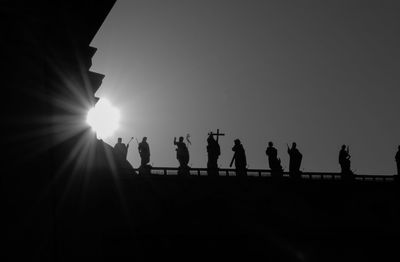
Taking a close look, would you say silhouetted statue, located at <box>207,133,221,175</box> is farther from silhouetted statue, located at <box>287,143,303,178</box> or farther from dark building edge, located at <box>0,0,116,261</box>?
dark building edge, located at <box>0,0,116,261</box>

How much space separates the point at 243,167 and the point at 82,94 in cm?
1157

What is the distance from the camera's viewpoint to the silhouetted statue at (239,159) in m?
22.5

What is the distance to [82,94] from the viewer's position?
11.9m

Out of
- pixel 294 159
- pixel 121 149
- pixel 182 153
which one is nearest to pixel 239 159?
pixel 182 153

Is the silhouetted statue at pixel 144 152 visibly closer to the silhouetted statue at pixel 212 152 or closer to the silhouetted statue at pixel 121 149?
the silhouetted statue at pixel 121 149

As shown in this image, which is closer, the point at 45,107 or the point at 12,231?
the point at 12,231

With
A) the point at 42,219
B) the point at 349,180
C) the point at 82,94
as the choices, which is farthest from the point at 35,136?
the point at 349,180

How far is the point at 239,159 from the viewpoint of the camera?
2256cm

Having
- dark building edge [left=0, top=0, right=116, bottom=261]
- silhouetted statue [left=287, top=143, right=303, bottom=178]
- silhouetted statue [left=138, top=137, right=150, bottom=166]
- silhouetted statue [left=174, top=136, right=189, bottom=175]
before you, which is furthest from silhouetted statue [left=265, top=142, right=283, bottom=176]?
dark building edge [left=0, top=0, right=116, bottom=261]

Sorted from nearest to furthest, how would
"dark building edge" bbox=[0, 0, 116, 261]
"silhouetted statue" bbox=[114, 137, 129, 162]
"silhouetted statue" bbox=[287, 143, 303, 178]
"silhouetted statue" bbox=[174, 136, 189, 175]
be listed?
"dark building edge" bbox=[0, 0, 116, 261] < "silhouetted statue" bbox=[174, 136, 189, 175] < "silhouetted statue" bbox=[114, 137, 129, 162] < "silhouetted statue" bbox=[287, 143, 303, 178]

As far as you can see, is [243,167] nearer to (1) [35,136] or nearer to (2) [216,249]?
(2) [216,249]

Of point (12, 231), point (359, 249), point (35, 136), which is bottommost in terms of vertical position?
point (359, 249)

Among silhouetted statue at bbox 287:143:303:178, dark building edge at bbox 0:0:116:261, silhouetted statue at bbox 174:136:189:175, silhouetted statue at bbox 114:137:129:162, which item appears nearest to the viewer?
dark building edge at bbox 0:0:116:261

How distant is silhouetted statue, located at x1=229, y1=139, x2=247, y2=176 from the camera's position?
884 inches
